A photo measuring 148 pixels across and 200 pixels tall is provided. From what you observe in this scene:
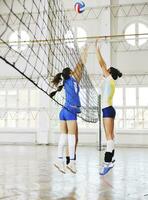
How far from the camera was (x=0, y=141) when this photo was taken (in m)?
19.1

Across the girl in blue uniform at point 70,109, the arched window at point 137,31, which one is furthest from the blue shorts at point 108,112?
the arched window at point 137,31

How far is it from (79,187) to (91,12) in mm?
13969

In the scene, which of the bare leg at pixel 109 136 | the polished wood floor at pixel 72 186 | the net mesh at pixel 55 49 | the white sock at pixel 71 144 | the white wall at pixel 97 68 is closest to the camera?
the polished wood floor at pixel 72 186

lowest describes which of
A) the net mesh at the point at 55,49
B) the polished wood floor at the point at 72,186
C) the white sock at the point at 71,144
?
the polished wood floor at the point at 72,186

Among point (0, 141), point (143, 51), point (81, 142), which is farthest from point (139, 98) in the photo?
point (0, 141)

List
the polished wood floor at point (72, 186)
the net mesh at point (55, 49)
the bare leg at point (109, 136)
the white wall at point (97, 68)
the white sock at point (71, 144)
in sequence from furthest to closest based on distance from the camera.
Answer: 1. the white wall at point (97, 68)
2. the net mesh at point (55, 49)
3. the white sock at point (71, 144)
4. the bare leg at point (109, 136)
5. the polished wood floor at point (72, 186)

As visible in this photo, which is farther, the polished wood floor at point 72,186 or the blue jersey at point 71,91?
the blue jersey at point 71,91

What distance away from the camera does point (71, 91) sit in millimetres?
5551

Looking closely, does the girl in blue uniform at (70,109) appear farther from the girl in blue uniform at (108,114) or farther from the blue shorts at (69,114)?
the girl in blue uniform at (108,114)

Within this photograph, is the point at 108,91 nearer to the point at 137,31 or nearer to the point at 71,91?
the point at 71,91

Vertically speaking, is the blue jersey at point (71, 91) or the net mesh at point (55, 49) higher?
the net mesh at point (55, 49)

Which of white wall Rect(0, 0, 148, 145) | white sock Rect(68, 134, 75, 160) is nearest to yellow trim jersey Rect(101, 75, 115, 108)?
white sock Rect(68, 134, 75, 160)

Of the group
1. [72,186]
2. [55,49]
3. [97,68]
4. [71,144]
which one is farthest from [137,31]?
[72,186]

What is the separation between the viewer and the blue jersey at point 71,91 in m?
5.55
